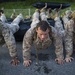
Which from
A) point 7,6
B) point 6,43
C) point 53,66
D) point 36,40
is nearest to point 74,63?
point 53,66

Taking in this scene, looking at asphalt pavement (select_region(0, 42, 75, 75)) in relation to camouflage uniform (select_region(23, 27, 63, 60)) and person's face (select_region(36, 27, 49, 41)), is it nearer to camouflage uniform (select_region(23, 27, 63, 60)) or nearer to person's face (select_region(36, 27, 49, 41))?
camouflage uniform (select_region(23, 27, 63, 60))

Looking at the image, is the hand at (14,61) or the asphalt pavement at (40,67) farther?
the hand at (14,61)

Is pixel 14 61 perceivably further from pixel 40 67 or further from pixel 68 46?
pixel 68 46

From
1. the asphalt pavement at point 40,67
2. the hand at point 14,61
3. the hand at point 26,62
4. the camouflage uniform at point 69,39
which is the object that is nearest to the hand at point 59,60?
the asphalt pavement at point 40,67

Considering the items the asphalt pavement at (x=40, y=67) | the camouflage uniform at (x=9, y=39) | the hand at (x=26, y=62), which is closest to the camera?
the asphalt pavement at (x=40, y=67)

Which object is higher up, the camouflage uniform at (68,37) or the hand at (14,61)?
the camouflage uniform at (68,37)

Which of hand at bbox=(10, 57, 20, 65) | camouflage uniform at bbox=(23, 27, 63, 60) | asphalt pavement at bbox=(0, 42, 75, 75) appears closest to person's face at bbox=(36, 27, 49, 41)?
camouflage uniform at bbox=(23, 27, 63, 60)

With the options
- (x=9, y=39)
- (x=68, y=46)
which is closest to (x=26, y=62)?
(x=9, y=39)

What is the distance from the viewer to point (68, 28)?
3.83 meters

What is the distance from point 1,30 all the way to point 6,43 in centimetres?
18

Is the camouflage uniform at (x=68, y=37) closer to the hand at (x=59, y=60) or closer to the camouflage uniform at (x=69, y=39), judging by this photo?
the camouflage uniform at (x=69, y=39)

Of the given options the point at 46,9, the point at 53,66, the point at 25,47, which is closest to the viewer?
the point at 53,66

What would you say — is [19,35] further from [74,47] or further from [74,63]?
[74,63]

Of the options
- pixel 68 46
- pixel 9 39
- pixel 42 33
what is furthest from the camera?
pixel 68 46
